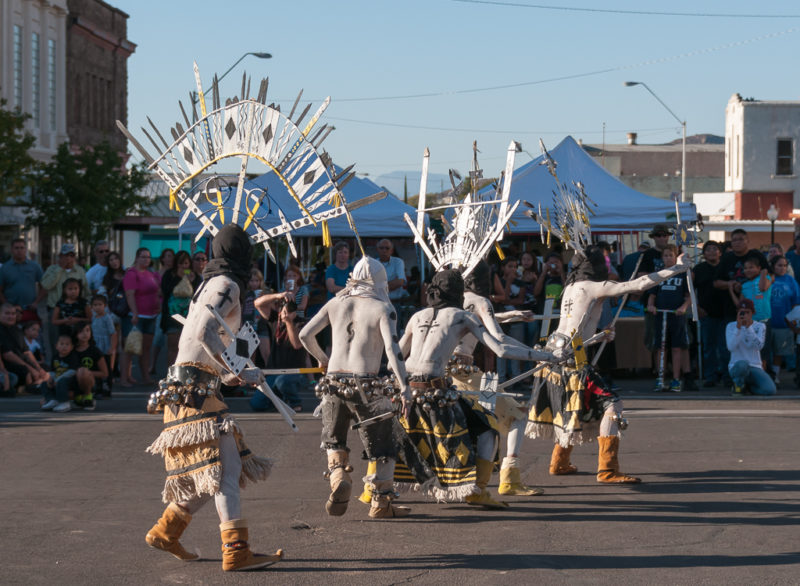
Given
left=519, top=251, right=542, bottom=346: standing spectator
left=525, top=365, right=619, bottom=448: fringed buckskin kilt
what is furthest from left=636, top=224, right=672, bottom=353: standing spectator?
left=525, top=365, right=619, bottom=448: fringed buckskin kilt

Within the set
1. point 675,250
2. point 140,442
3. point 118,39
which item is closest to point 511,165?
point 140,442

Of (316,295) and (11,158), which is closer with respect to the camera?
(316,295)

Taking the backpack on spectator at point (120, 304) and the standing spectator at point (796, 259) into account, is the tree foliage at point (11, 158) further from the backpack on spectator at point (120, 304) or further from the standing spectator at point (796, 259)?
the standing spectator at point (796, 259)

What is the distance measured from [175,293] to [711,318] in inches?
283

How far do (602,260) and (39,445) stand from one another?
5.50 metres

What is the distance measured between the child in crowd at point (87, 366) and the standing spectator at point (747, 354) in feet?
25.6

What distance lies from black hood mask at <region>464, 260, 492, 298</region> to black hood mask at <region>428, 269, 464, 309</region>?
0.60 m

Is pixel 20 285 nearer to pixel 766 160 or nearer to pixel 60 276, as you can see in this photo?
pixel 60 276

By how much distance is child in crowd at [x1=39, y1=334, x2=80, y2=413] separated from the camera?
13.5 meters

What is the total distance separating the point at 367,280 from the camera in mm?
7996

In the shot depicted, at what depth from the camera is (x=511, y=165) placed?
33.0ft

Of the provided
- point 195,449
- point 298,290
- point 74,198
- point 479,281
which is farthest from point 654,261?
point 74,198

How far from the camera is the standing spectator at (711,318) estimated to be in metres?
16.1

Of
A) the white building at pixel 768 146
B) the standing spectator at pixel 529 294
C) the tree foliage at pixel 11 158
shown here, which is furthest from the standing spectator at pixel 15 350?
the white building at pixel 768 146
